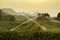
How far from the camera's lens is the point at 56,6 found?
1932mm

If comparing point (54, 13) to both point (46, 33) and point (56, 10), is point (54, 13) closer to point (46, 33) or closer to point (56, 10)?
point (56, 10)

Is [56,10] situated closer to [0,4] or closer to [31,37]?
[0,4]

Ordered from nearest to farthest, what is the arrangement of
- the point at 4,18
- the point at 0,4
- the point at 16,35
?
the point at 16,35
the point at 4,18
the point at 0,4

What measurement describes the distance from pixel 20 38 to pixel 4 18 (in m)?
0.58

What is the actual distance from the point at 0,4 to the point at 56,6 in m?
0.82

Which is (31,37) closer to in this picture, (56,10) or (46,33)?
(46,33)

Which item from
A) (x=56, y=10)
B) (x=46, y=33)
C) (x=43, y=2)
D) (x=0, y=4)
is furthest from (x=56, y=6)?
(x=46, y=33)

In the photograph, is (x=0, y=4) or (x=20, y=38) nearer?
(x=20, y=38)

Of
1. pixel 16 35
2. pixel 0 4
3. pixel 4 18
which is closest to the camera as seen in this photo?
pixel 16 35

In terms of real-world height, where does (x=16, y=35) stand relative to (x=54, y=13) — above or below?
above

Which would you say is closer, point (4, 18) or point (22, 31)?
point (22, 31)

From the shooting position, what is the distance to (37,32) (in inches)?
32.9

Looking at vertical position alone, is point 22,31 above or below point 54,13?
above

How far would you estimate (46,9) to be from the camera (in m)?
1.91
